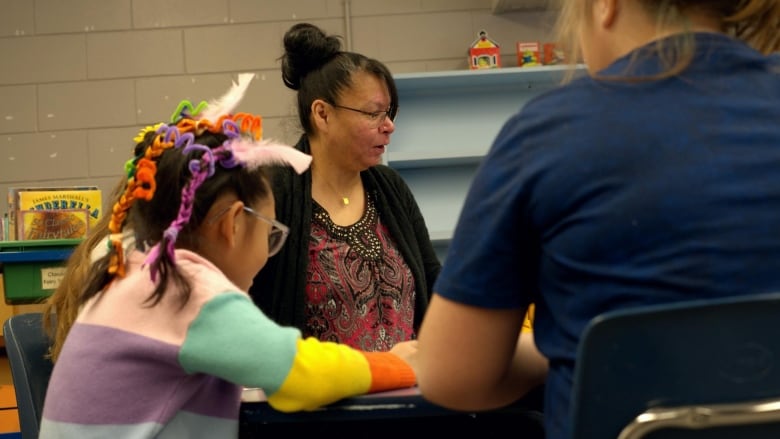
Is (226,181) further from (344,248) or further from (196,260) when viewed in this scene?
(344,248)

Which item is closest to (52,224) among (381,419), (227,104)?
(227,104)

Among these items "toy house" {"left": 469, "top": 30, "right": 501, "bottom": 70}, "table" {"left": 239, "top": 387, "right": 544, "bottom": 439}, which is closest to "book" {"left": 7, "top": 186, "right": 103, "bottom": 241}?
"toy house" {"left": 469, "top": 30, "right": 501, "bottom": 70}

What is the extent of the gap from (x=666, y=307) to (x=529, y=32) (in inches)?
142

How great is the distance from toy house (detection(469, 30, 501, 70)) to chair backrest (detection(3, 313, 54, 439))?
2.70 metres

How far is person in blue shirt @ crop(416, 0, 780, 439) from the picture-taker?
2.55 ft

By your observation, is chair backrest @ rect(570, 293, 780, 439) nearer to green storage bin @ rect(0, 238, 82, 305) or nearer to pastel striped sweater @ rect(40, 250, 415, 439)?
pastel striped sweater @ rect(40, 250, 415, 439)

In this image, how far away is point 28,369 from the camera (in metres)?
1.50

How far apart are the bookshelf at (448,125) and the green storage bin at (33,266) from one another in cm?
154

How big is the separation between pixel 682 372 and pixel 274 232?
34.1 inches

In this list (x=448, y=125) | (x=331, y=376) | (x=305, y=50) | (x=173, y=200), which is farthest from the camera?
(x=448, y=125)

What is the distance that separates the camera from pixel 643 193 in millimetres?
782

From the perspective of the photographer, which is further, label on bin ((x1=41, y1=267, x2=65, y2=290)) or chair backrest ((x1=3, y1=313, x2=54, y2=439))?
label on bin ((x1=41, y1=267, x2=65, y2=290))

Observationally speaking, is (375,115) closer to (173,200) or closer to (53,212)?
(173,200)

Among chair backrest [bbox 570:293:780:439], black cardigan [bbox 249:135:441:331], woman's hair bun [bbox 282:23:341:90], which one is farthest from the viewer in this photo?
woman's hair bun [bbox 282:23:341:90]
